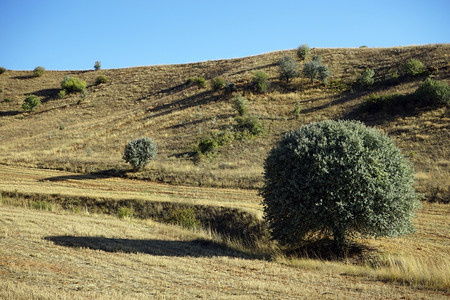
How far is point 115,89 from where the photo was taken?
266 ft

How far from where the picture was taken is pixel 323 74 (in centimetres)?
6325

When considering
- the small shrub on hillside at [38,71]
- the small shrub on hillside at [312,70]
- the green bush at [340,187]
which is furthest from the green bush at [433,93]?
the small shrub on hillside at [38,71]

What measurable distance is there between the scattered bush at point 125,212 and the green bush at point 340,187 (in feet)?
34.9

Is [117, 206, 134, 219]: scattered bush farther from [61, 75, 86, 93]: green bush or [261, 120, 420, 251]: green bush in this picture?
[61, 75, 86, 93]: green bush

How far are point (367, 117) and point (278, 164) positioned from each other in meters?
38.5

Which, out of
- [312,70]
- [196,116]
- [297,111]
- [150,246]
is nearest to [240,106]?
[196,116]

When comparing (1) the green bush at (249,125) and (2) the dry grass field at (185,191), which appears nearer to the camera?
(2) the dry grass field at (185,191)

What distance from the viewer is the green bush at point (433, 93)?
45.1 m

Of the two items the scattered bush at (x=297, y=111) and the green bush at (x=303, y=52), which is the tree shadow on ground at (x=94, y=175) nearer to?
the scattered bush at (x=297, y=111)

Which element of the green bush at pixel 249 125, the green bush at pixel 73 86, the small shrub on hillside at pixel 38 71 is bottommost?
the green bush at pixel 249 125

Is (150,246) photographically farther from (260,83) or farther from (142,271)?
(260,83)

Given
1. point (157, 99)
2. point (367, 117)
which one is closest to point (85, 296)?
point (367, 117)

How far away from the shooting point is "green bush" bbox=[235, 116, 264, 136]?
48906 mm

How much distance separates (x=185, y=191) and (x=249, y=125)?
2343 cm
